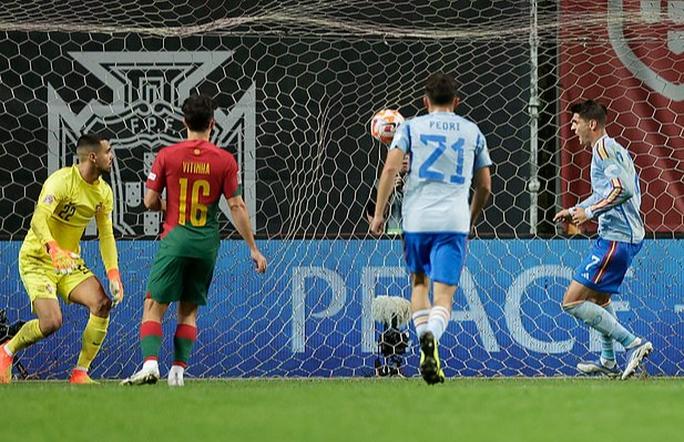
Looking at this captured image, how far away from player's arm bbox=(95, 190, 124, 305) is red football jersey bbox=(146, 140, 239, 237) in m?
1.20

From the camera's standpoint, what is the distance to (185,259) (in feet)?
29.2

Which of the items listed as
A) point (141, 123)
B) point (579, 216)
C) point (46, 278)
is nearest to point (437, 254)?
point (579, 216)

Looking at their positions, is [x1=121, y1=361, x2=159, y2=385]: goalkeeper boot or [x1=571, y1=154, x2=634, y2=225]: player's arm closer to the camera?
[x1=121, y1=361, x2=159, y2=385]: goalkeeper boot

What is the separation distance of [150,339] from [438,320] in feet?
6.44

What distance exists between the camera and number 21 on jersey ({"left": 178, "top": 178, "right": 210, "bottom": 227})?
349 inches

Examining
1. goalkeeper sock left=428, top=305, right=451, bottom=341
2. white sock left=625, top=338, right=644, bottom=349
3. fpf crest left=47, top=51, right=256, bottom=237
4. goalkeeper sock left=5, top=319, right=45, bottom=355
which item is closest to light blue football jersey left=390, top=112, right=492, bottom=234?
goalkeeper sock left=428, top=305, right=451, bottom=341

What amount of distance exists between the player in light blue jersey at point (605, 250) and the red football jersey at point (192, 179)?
2541 mm

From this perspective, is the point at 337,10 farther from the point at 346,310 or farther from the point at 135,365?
the point at 135,365

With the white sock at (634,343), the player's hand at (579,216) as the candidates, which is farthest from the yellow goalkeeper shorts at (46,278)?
the white sock at (634,343)

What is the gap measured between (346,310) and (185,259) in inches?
117

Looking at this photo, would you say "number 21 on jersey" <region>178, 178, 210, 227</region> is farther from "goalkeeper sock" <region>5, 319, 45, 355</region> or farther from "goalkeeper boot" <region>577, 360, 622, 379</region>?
"goalkeeper boot" <region>577, 360, 622, 379</region>

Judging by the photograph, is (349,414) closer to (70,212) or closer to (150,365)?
(150,365)

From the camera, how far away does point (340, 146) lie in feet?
40.4

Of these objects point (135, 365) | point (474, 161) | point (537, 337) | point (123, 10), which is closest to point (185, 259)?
point (474, 161)
